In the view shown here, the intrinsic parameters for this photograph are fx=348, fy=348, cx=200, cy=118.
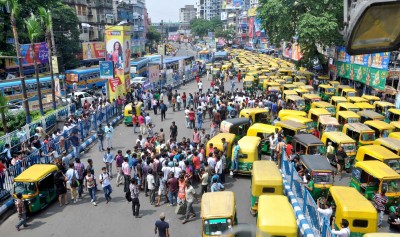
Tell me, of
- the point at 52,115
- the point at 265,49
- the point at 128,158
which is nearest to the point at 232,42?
the point at 265,49

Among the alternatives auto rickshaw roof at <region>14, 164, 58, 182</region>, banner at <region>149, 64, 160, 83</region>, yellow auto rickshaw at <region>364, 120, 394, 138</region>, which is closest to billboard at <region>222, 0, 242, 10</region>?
banner at <region>149, 64, 160, 83</region>

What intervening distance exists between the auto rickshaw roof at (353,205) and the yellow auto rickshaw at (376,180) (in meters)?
1.90

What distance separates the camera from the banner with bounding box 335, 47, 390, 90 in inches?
1088

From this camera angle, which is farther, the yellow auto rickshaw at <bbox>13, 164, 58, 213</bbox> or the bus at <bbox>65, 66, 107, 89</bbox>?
the bus at <bbox>65, 66, 107, 89</bbox>

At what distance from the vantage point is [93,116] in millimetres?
22297

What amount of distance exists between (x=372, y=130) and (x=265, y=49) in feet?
240

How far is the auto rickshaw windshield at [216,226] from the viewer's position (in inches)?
362

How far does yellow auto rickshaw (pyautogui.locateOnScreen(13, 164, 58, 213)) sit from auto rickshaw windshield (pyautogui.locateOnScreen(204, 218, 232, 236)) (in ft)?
21.6

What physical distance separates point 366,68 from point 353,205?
24.1 meters

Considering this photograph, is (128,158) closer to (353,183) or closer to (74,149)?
(74,149)

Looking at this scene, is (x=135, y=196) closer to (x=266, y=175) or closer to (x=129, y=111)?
(x=266, y=175)

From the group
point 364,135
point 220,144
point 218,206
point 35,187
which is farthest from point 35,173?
point 364,135

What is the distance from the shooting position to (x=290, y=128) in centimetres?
1795

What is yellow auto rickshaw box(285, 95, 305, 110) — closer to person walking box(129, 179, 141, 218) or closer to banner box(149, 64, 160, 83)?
banner box(149, 64, 160, 83)
